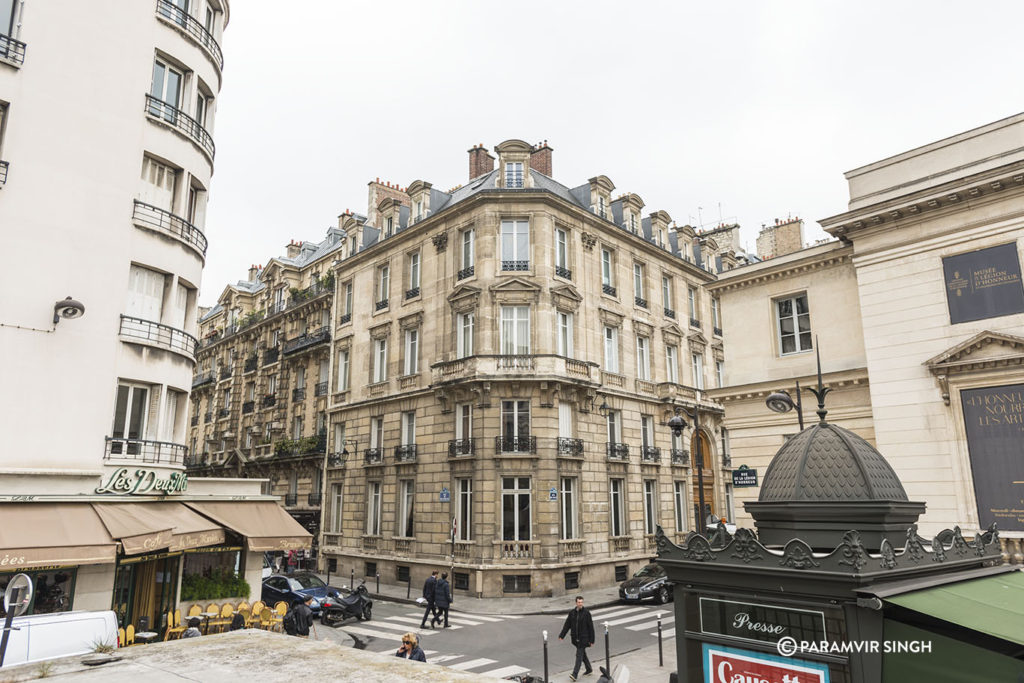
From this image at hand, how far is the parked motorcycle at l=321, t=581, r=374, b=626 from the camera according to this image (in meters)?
20.0

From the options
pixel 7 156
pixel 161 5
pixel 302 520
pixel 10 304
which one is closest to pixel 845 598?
pixel 10 304

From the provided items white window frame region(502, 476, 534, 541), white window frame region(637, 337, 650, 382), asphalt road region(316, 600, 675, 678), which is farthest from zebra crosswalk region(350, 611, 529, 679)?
white window frame region(637, 337, 650, 382)

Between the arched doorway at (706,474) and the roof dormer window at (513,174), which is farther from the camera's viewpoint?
the arched doorway at (706,474)

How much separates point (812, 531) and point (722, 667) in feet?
4.43

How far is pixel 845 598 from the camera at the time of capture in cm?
471

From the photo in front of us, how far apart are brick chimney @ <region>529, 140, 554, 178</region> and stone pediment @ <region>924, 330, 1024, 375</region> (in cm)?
2186

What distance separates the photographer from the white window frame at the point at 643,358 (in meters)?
32.1

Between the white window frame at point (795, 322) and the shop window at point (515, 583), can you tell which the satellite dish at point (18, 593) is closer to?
the white window frame at point (795, 322)

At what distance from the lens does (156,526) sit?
585 inches

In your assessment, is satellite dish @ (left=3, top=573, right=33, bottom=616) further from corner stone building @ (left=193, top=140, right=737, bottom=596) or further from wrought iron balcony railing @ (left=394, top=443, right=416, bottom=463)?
wrought iron balcony railing @ (left=394, top=443, right=416, bottom=463)

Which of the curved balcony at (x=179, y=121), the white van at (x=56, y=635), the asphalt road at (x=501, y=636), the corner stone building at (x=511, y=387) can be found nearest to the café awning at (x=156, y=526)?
the white van at (x=56, y=635)

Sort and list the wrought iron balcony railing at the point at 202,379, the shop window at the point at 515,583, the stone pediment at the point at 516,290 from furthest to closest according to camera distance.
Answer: the wrought iron balcony railing at the point at 202,379
the stone pediment at the point at 516,290
the shop window at the point at 515,583

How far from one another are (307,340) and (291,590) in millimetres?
20682

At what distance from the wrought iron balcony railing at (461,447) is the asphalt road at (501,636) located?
6214 mm
